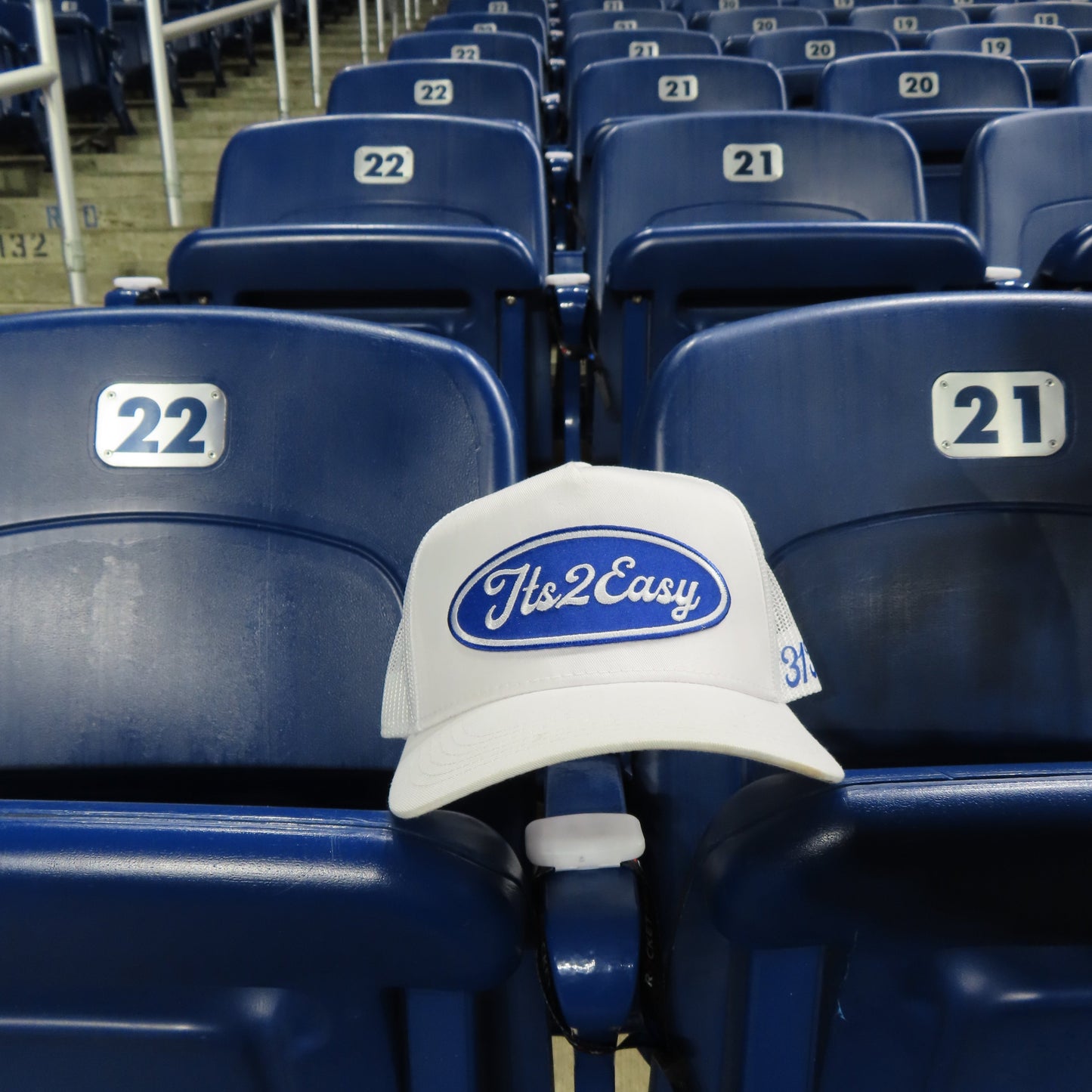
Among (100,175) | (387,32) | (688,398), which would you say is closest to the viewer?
(688,398)

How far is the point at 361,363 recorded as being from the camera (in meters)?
0.65

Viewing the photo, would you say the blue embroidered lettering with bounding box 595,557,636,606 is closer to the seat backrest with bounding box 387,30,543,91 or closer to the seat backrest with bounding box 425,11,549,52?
the seat backrest with bounding box 387,30,543,91

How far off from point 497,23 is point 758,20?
3.18 feet

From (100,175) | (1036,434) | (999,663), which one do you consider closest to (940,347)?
(1036,434)

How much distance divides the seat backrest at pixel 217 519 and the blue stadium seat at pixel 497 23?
10.5 feet

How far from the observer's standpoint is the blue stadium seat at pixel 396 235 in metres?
1.06

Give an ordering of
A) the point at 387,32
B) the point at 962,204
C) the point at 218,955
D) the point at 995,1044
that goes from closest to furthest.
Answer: the point at 218,955
the point at 995,1044
the point at 962,204
the point at 387,32

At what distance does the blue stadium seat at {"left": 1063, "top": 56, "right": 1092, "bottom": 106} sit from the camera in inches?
92.7

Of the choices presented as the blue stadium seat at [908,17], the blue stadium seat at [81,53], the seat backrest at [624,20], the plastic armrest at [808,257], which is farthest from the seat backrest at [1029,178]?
the blue stadium seat at [81,53]

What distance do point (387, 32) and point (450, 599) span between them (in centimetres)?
622

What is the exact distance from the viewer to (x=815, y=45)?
10.5ft

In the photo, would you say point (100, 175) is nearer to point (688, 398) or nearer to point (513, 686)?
point (688, 398)

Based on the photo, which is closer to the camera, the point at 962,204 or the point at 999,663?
the point at 999,663

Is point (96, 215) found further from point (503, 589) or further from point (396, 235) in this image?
point (503, 589)
